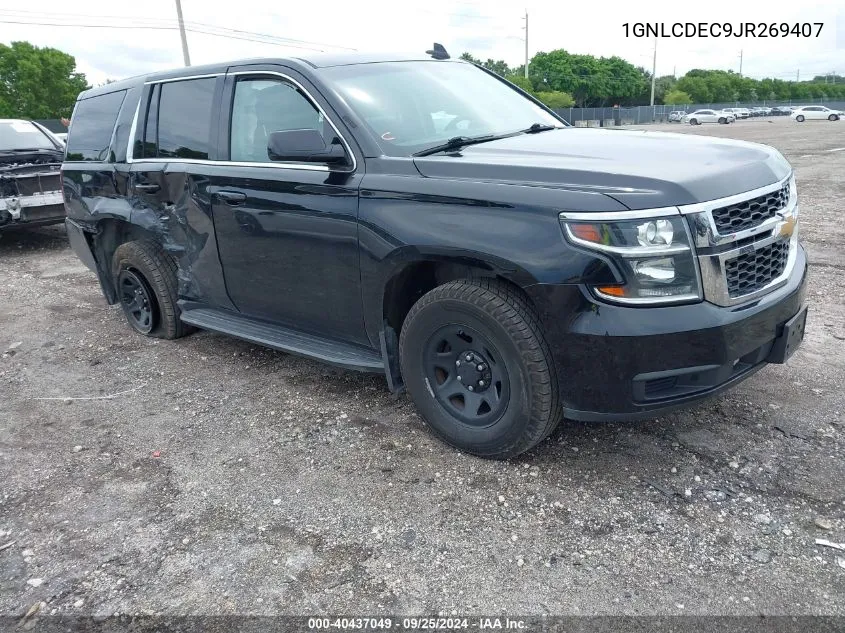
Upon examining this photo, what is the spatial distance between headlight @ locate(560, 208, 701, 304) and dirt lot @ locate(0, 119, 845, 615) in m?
0.93

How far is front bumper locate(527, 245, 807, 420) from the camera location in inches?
107

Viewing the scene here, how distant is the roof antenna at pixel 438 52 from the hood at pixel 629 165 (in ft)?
3.99

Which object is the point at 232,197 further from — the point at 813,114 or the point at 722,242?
the point at 813,114

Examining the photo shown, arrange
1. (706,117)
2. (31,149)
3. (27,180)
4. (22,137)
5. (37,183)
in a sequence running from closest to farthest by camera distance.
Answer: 1. (27,180)
2. (37,183)
3. (31,149)
4. (22,137)
5. (706,117)

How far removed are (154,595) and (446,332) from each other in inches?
63.6

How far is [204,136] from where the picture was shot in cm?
432

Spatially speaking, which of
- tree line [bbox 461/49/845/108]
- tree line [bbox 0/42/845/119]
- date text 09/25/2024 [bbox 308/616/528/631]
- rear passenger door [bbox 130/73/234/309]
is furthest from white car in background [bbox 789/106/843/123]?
date text 09/25/2024 [bbox 308/616/528/631]

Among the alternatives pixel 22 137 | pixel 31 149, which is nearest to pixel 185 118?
pixel 31 149

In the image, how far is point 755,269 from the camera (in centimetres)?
295

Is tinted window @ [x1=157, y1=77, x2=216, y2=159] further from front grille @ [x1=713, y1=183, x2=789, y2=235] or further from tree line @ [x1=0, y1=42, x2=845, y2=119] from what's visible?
tree line @ [x1=0, y1=42, x2=845, y2=119]

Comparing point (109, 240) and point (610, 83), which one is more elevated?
point (610, 83)

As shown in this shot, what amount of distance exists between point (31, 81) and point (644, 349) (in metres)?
67.1

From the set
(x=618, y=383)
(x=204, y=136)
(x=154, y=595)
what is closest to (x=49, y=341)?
(x=204, y=136)

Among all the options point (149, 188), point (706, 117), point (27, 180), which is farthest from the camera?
point (706, 117)
